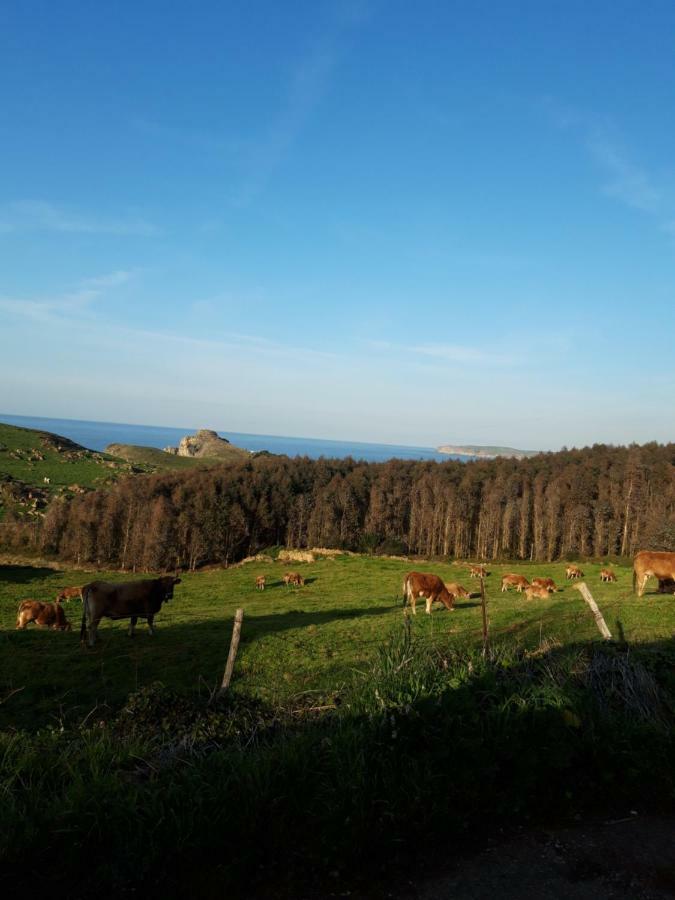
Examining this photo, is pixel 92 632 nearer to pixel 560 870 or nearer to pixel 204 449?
pixel 560 870

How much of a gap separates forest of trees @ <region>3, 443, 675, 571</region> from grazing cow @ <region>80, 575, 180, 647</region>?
4312cm

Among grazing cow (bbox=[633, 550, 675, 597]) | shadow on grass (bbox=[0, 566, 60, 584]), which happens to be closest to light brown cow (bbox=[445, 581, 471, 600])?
grazing cow (bbox=[633, 550, 675, 597])

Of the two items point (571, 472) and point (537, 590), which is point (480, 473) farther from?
point (537, 590)

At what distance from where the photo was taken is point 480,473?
267 feet

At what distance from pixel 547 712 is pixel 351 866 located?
2457 mm

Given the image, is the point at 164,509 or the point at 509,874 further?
the point at 164,509

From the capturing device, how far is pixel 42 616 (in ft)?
67.3

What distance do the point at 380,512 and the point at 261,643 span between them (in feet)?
204

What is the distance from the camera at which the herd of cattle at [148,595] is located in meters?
16.8

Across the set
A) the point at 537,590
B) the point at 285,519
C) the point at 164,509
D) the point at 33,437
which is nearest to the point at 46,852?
the point at 537,590

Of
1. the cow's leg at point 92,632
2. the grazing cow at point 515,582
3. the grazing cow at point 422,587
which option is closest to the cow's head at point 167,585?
the cow's leg at point 92,632

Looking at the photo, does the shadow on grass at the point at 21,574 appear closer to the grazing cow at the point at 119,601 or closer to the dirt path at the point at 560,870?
the grazing cow at the point at 119,601

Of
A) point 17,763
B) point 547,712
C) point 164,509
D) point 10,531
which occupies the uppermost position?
point 547,712

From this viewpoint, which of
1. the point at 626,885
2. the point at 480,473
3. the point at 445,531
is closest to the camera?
the point at 626,885
